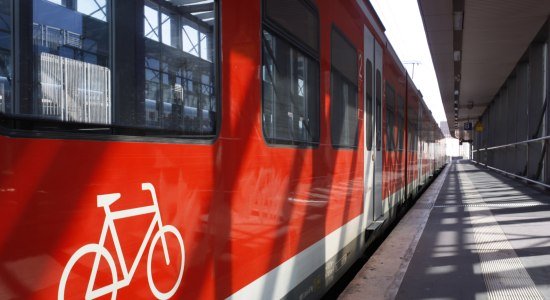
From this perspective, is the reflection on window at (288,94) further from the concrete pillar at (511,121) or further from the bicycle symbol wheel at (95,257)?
the concrete pillar at (511,121)

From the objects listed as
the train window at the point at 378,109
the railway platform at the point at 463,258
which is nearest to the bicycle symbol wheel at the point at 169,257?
the railway platform at the point at 463,258

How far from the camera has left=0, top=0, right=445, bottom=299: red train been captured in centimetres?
128

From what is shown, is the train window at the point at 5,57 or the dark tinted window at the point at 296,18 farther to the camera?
the dark tinted window at the point at 296,18

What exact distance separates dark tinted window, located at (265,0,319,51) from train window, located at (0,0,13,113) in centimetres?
161

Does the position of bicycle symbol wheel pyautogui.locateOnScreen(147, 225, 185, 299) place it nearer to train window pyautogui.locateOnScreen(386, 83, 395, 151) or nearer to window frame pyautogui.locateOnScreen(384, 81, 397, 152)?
window frame pyautogui.locateOnScreen(384, 81, 397, 152)

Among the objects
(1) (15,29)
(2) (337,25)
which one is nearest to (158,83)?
(1) (15,29)

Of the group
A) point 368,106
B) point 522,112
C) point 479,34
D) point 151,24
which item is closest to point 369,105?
point 368,106

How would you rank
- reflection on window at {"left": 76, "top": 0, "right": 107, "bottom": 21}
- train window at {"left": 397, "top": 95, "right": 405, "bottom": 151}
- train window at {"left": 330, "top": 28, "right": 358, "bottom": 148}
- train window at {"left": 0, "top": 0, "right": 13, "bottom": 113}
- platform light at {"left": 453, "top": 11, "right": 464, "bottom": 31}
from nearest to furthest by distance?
1. train window at {"left": 0, "top": 0, "right": 13, "bottom": 113}
2. reflection on window at {"left": 76, "top": 0, "right": 107, "bottom": 21}
3. train window at {"left": 330, "top": 28, "right": 358, "bottom": 148}
4. train window at {"left": 397, "top": 95, "right": 405, "bottom": 151}
5. platform light at {"left": 453, "top": 11, "right": 464, "bottom": 31}

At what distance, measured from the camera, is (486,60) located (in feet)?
58.6

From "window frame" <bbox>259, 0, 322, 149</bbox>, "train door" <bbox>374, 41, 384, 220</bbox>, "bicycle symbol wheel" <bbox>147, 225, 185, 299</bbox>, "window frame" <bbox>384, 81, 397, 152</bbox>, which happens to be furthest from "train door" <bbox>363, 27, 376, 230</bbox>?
"bicycle symbol wheel" <bbox>147, 225, 185, 299</bbox>

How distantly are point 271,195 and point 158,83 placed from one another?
111 cm

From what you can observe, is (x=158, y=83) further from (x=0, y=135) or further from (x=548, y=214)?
(x=548, y=214)

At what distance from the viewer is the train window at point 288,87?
270 centimetres

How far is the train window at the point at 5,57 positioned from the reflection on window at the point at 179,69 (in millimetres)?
524
